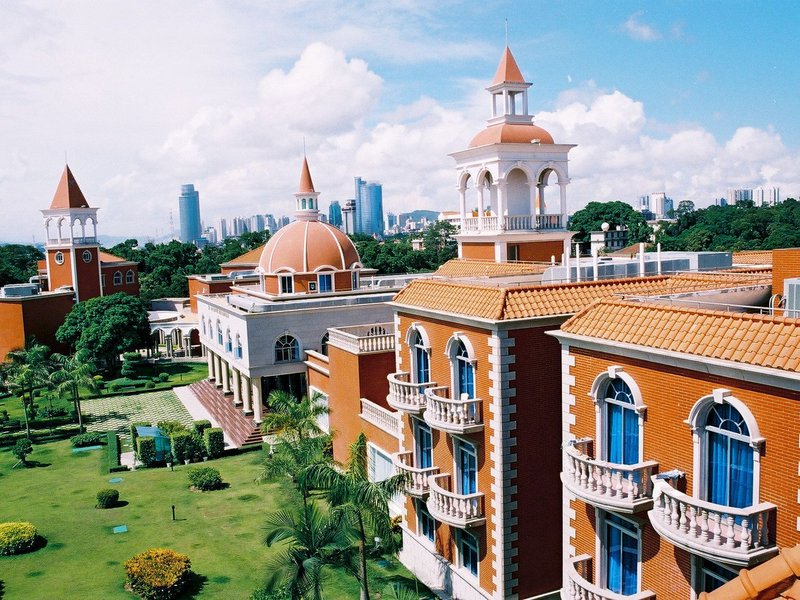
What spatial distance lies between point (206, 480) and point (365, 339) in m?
8.92

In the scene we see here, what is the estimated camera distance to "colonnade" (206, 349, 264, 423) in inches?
1428

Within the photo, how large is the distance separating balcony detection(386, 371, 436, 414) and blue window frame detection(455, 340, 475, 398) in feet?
3.61

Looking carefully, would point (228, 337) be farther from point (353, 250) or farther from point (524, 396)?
point (524, 396)

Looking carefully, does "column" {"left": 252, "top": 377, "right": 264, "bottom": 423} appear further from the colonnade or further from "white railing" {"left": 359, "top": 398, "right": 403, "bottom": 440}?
"white railing" {"left": 359, "top": 398, "right": 403, "bottom": 440}

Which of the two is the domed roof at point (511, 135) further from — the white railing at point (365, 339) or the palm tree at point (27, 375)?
the palm tree at point (27, 375)

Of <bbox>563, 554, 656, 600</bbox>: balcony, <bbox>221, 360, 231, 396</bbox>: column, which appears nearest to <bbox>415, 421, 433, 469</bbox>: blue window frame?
<bbox>563, 554, 656, 600</bbox>: balcony

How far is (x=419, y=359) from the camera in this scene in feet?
63.3

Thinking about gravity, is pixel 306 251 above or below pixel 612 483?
above

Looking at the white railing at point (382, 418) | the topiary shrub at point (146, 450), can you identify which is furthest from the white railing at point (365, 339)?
the topiary shrub at point (146, 450)

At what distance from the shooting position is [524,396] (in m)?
15.7

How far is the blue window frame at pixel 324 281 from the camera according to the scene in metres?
41.4

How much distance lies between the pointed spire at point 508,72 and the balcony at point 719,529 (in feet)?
68.5

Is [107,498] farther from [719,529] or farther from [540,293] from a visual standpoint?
[719,529]

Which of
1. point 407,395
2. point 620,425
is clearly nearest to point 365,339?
point 407,395
